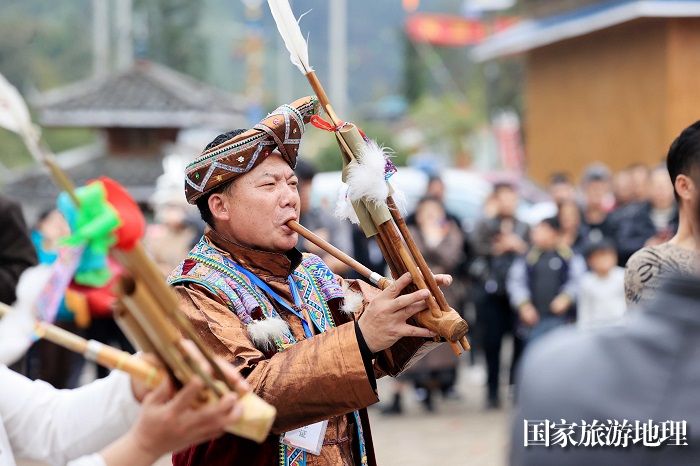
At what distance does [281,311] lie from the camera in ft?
11.1

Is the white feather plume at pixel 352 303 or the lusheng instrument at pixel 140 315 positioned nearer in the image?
the lusheng instrument at pixel 140 315

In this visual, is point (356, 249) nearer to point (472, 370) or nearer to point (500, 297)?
point (500, 297)

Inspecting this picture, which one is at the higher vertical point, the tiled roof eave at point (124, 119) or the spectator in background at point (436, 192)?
the tiled roof eave at point (124, 119)

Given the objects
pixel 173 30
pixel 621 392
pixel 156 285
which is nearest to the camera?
pixel 621 392

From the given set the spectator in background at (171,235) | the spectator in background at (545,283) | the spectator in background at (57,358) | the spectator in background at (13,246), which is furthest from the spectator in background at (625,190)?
the spectator in background at (13,246)

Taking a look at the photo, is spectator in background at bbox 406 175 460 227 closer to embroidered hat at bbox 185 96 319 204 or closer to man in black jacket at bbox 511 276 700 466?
embroidered hat at bbox 185 96 319 204

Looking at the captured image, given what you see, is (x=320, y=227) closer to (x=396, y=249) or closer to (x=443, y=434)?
(x=443, y=434)

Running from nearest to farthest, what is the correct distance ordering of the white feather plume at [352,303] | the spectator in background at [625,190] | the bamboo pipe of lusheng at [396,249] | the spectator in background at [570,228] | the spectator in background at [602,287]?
the bamboo pipe of lusheng at [396,249], the white feather plume at [352,303], the spectator in background at [602,287], the spectator in background at [570,228], the spectator in background at [625,190]

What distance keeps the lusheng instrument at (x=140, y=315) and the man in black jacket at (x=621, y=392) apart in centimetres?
58

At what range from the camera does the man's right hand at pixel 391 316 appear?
3000 millimetres

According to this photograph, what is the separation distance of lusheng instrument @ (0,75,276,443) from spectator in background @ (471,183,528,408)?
22.9 feet

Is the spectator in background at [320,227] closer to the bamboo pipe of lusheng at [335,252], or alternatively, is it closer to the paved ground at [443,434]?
the paved ground at [443,434]

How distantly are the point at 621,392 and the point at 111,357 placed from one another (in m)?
0.94

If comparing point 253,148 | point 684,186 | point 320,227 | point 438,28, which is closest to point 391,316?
point 253,148
